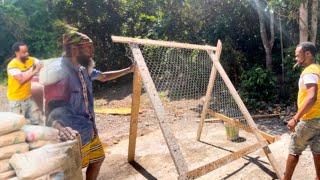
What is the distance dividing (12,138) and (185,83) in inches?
286

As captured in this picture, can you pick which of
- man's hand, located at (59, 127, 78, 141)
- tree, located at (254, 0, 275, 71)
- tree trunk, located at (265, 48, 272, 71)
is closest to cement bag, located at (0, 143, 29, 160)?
man's hand, located at (59, 127, 78, 141)

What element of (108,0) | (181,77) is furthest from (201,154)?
(108,0)

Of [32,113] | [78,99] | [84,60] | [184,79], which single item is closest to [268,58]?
[184,79]

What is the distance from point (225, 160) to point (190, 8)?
7.35 m

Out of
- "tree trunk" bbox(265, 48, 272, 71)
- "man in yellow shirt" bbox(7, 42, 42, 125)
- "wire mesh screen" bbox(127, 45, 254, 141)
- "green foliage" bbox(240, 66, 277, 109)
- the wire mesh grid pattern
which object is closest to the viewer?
"man in yellow shirt" bbox(7, 42, 42, 125)

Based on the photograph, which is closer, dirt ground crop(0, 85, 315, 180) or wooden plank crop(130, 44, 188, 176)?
wooden plank crop(130, 44, 188, 176)

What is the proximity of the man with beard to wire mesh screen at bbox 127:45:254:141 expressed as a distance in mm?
4735

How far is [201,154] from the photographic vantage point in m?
5.72

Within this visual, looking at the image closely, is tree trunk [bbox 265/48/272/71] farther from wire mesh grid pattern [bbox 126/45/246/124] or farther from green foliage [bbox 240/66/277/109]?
wire mesh grid pattern [bbox 126/45/246/124]

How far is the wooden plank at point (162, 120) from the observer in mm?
3474

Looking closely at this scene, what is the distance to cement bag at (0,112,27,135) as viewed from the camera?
238 centimetres

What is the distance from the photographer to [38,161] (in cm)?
227

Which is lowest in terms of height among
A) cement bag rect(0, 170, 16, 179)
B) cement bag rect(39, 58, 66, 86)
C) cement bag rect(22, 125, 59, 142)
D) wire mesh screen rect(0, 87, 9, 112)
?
wire mesh screen rect(0, 87, 9, 112)

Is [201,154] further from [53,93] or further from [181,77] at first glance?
[181,77]
